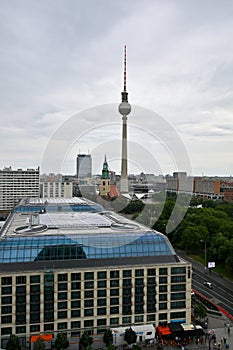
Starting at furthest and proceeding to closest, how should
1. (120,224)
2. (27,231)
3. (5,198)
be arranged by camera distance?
1. (5,198)
2. (120,224)
3. (27,231)

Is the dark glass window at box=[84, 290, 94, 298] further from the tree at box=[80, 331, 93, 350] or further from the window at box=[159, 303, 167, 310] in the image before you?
the window at box=[159, 303, 167, 310]

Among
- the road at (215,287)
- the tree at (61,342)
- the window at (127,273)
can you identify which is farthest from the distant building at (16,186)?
the tree at (61,342)

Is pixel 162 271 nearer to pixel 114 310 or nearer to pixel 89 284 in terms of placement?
pixel 114 310

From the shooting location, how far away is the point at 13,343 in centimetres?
3055

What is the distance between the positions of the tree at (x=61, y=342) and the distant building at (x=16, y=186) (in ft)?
366

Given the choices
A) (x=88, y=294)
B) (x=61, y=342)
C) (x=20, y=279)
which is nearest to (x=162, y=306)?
(x=88, y=294)

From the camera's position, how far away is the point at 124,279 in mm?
35594

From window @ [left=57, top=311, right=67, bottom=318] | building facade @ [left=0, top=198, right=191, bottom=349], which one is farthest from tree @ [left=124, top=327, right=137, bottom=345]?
window @ [left=57, top=311, right=67, bottom=318]

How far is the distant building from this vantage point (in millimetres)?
139000

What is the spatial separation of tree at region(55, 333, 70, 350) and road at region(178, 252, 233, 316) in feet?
70.5

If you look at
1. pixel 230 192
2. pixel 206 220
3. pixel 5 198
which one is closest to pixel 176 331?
pixel 206 220

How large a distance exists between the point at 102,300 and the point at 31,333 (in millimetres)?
7914

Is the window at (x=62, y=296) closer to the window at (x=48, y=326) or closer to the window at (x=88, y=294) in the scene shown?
the window at (x=88, y=294)

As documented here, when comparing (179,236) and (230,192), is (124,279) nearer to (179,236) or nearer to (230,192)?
(179,236)
